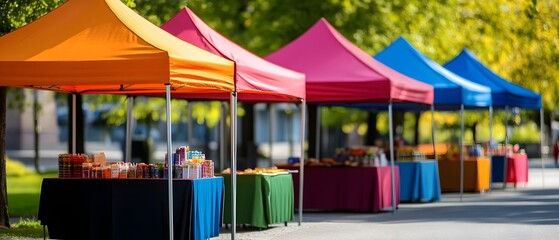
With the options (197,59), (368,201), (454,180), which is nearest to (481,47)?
(454,180)

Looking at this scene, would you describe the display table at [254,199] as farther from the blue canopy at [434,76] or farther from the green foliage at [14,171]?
the green foliage at [14,171]

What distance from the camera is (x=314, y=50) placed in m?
26.5

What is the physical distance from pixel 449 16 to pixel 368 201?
1543 cm

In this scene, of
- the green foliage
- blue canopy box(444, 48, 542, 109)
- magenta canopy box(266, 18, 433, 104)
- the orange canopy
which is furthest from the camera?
the green foliage

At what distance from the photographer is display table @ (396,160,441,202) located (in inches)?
1145

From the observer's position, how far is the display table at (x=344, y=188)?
25.7 meters

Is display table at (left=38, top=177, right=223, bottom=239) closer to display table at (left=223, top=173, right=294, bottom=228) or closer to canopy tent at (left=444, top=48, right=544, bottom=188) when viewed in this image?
display table at (left=223, top=173, right=294, bottom=228)

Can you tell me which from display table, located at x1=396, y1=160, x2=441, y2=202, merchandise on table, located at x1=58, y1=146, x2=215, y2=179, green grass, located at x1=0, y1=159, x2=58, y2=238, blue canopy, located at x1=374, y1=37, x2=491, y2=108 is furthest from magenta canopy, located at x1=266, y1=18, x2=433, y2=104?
merchandise on table, located at x1=58, y1=146, x2=215, y2=179

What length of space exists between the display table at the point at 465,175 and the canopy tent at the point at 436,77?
1.81m

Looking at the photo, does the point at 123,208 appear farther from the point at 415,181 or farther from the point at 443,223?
the point at 415,181

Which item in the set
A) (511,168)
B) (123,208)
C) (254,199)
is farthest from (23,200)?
(123,208)

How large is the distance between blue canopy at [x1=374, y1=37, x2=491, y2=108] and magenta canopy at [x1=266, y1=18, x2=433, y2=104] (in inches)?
83.0

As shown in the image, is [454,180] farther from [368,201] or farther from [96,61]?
[96,61]

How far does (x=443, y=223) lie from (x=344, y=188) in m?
3.45
